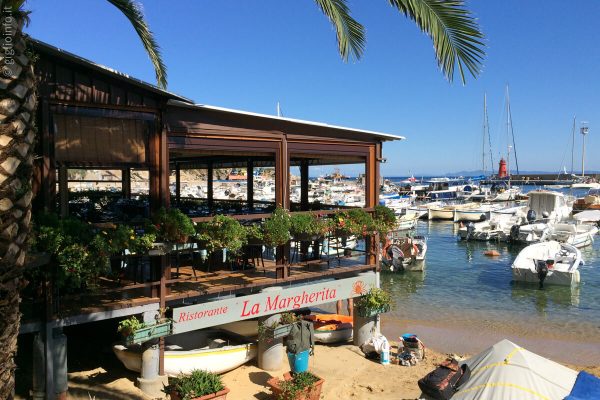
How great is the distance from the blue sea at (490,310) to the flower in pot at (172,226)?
38.6ft

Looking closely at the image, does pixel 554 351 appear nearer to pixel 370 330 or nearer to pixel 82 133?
pixel 370 330

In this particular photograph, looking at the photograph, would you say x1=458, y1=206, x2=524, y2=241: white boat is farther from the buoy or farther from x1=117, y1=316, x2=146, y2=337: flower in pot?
x1=117, y1=316, x2=146, y2=337: flower in pot

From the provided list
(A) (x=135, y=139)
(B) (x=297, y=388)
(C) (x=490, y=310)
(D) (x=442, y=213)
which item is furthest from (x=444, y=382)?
(D) (x=442, y=213)

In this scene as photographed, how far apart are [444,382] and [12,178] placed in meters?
9.10

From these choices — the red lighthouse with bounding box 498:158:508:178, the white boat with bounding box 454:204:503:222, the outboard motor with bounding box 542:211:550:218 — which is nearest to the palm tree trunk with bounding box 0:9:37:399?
the outboard motor with bounding box 542:211:550:218

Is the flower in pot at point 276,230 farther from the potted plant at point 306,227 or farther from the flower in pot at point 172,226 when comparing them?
the flower in pot at point 172,226

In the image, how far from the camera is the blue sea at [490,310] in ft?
60.5

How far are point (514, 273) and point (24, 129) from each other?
29.1m

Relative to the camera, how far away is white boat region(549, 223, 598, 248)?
40031 millimetres

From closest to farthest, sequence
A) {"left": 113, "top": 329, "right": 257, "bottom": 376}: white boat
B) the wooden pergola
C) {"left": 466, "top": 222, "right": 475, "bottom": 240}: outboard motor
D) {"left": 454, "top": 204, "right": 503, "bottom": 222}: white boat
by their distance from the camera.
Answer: the wooden pergola → {"left": 113, "top": 329, "right": 257, "bottom": 376}: white boat → {"left": 466, "top": 222, "right": 475, "bottom": 240}: outboard motor → {"left": 454, "top": 204, "right": 503, "bottom": 222}: white boat

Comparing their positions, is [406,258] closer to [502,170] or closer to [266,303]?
[266,303]

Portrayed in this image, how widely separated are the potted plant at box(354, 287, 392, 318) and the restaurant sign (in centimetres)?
21

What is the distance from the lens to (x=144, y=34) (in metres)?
10.4

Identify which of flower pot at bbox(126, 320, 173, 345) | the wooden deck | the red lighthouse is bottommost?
flower pot at bbox(126, 320, 173, 345)
